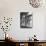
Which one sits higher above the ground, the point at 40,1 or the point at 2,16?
the point at 40,1

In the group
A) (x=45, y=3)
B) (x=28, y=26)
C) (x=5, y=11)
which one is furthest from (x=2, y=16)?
(x=45, y=3)

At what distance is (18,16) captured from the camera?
4.90 metres

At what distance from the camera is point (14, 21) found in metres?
4.88

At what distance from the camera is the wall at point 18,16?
4.86 m

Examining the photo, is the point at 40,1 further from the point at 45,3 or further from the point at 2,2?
the point at 2,2

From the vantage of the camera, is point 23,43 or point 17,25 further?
point 17,25

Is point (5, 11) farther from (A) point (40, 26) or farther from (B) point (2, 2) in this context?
(A) point (40, 26)

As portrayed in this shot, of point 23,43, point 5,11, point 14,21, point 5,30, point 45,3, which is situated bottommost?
point 23,43

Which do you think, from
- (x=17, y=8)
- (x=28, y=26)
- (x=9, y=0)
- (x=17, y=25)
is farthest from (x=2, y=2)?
(x=28, y=26)

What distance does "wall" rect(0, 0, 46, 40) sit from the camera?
4859 mm

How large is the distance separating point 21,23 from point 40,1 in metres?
1.11

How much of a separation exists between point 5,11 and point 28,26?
1.03 metres

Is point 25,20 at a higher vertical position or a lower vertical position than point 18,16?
lower

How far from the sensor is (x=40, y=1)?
4.98 metres
